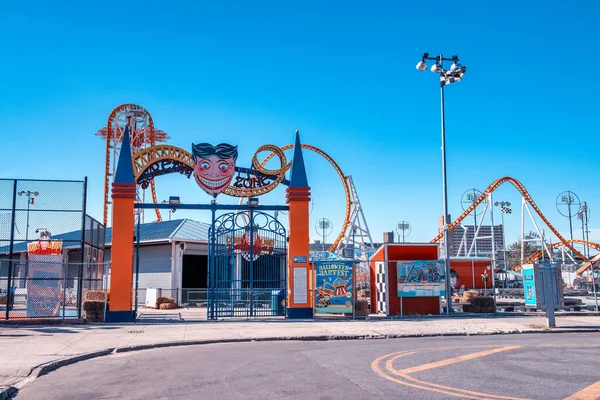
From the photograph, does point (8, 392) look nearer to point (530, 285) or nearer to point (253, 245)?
point (253, 245)

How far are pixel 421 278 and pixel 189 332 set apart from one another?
1012 cm

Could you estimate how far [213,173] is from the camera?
2300 cm

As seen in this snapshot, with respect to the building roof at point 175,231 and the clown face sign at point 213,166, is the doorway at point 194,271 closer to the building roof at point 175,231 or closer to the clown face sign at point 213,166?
the building roof at point 175,231

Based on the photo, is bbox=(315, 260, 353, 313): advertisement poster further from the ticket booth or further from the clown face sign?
the clown face sign

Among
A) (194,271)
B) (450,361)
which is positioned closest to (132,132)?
(194,271)

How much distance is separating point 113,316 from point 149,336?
545 centimetres

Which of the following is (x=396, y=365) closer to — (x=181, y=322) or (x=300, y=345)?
(x=300, y=345)

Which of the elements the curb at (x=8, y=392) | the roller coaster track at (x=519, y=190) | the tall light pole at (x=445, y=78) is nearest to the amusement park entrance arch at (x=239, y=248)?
the tall light pole at (x=445, y=78)

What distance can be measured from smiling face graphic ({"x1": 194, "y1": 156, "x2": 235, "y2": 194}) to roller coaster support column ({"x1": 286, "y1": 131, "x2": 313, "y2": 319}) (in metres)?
2.64

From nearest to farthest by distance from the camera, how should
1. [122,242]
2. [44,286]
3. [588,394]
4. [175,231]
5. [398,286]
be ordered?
[588,394] < [44,286] < [122,242] < [398,286] < [175,231]

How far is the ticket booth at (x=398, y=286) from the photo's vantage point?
2292 centimetres

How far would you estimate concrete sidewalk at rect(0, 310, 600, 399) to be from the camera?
11938mm

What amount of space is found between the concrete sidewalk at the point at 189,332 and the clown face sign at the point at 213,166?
17.9 feet

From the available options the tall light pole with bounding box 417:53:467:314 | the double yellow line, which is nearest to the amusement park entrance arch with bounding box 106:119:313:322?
the tall light pole with bounding box 417:53:467:314
